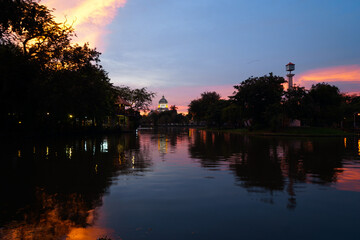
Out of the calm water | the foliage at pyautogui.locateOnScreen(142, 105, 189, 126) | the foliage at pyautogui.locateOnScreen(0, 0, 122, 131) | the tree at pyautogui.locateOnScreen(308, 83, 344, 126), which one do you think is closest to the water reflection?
the calm water

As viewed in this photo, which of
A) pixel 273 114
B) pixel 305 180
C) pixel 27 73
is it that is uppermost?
pixel 27 73

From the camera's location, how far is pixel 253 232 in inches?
195

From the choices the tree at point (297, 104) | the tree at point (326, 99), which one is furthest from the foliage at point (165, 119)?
the tree at point (297, 104)

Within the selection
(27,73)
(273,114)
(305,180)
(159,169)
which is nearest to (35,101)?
(27,73)

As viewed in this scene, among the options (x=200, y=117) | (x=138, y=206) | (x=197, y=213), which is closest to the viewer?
(x=197, y=213)

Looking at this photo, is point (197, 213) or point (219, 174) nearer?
point (197, 213)

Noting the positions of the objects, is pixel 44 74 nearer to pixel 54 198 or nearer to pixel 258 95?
pixel 54 198

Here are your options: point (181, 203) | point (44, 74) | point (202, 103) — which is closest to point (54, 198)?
point (181, 203)

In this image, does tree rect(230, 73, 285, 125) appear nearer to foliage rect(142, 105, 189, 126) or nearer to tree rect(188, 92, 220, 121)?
tree rect(188, 92, 220, 121)

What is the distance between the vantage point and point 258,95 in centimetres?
5094

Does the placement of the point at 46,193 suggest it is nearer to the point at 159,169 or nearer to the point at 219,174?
the point at 159,169

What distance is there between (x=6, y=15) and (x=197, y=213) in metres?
17.1

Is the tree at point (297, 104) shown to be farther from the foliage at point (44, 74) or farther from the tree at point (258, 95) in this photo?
the foliage at point (44, 74)

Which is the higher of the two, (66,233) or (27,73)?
(27,73)
